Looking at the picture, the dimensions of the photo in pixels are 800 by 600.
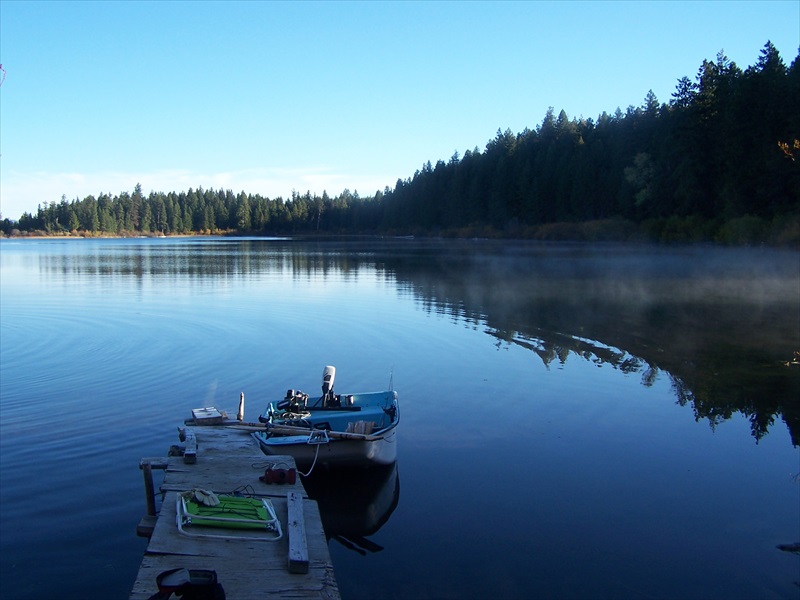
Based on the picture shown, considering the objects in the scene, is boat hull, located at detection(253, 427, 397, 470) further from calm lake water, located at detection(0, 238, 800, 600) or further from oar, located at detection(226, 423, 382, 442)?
calm lake water, located at detection(0, 238, 800, 600)

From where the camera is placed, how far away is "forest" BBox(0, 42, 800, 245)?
183 ft

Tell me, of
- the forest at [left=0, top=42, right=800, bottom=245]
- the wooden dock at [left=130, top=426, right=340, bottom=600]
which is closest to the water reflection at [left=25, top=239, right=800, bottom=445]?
the forest at [left=0, top=42, right=800, bottom=245]

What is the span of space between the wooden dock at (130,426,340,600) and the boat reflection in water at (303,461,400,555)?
1.08 meters

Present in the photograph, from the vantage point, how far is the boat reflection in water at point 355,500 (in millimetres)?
9695

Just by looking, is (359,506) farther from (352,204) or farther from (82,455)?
(352,204)

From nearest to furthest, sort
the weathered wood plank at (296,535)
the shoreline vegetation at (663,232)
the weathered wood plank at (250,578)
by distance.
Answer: the weathered wood plank at (250,578) → the weathered wood plank at (296,535) → the shoreline vegetation at (663,232)

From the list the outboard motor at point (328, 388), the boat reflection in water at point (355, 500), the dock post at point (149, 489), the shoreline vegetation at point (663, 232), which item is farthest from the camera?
the shoreline vegetation at point (663, 232)

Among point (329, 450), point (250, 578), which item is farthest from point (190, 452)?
point (250, 578)

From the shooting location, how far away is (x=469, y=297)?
3622 centimetres

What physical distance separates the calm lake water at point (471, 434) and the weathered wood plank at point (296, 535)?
1062mm

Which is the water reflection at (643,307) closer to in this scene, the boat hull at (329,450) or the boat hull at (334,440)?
the boat hull at (334,440)

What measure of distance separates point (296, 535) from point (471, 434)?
261 inches

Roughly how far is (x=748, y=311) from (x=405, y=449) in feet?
75.5

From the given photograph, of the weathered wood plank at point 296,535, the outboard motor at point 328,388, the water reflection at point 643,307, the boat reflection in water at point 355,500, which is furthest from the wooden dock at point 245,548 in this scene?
the water reflection at point 643,307
